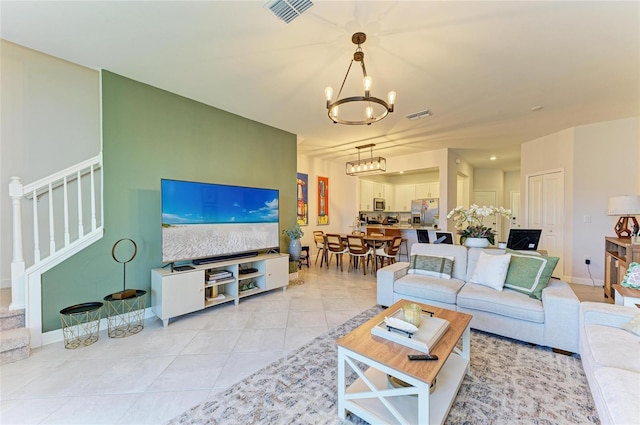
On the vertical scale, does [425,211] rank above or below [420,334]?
above

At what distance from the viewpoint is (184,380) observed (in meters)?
1.95

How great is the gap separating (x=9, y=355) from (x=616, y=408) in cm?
413

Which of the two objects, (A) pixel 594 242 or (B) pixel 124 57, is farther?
(A) pixel 594 242

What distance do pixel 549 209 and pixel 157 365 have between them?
6.83 meters

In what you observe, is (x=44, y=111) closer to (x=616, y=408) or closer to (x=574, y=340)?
(x=616, y=408)

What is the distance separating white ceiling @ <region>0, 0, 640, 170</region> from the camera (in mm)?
1976

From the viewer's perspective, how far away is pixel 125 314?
2936mm

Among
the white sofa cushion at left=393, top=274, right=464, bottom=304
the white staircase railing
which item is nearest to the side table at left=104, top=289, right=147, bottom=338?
the white staircase railing

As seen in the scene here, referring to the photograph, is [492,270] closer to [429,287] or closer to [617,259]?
[429,287]

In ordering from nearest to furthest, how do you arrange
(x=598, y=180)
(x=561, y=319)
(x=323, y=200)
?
1. (x=561, y=319)
2. (x=598, y=180)
3. (x=323, y=200)

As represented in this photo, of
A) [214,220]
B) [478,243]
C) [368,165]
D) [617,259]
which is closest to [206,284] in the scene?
[214,220]

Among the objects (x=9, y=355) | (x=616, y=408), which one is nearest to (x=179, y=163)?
(x=9, y=355)

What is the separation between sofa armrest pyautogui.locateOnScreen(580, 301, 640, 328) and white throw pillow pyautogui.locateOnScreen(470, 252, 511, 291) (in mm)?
678

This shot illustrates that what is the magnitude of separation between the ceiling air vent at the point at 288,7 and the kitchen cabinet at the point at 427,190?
6.94 meters
